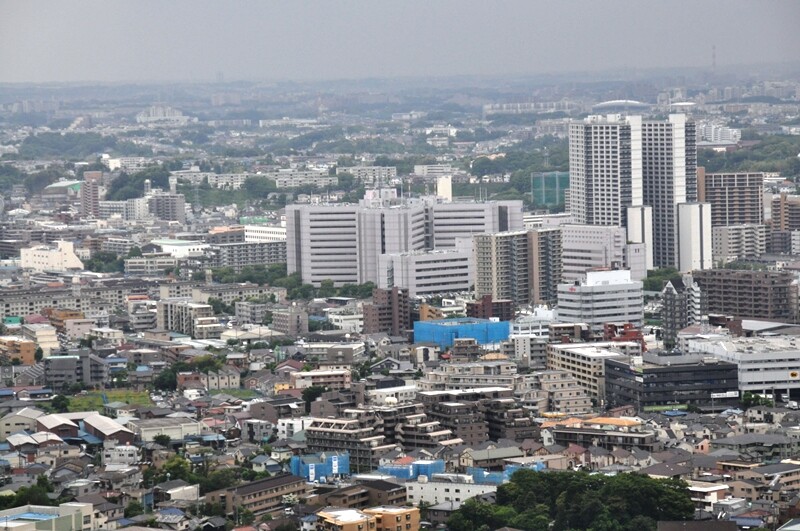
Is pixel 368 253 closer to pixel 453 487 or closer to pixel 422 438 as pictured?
pixel 422 438

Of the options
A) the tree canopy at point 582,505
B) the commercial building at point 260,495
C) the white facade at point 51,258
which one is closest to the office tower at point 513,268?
the white facade at point 51,258

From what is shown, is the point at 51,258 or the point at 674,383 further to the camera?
the point at 51,258

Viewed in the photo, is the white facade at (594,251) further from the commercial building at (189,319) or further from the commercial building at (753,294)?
the commercial building at (189,319)

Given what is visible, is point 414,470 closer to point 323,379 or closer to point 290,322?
point 323,379

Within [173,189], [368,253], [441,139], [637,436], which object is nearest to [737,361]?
[637,436]

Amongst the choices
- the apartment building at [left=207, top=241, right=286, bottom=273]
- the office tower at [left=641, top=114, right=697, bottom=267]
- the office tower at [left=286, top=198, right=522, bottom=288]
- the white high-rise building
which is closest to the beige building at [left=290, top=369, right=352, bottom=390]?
the office tower at [left=286, top=198, right=522, bottom=288]

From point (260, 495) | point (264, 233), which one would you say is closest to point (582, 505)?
point (260, 495)
